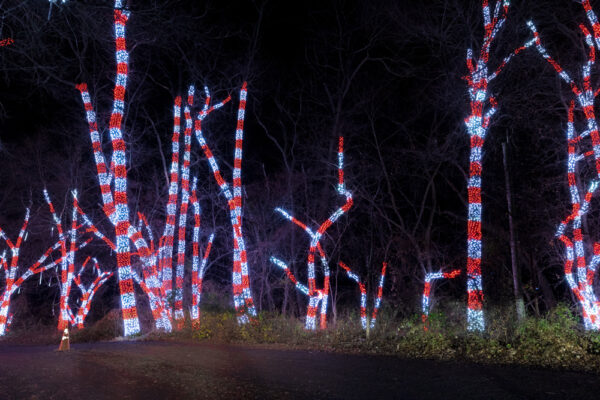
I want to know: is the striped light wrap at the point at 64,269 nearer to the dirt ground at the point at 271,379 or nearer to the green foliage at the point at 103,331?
the green foliage at the point at 103,331

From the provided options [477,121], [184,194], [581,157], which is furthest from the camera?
[184,194]

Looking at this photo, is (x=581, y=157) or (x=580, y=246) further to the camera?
(x=581, y=157)

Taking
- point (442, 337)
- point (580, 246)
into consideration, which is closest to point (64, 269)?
point (442, 337)

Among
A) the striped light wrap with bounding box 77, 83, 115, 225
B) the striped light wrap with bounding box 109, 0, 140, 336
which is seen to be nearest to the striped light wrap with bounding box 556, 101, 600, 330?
the striped light wrap with bounding box 109, 0, 140, 336

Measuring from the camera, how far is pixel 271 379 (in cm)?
770

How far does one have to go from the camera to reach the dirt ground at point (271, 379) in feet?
21.7

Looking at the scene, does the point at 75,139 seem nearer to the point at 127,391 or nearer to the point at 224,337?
the point at 224,337

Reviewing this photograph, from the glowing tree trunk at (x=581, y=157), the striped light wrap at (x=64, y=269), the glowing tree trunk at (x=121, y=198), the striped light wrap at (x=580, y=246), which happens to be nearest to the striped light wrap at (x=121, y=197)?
the glowing tree trunk at (x=121, y=198)

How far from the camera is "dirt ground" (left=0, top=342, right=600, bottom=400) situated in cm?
661

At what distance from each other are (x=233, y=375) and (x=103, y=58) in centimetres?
1477

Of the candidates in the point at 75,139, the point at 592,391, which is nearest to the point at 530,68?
the point at 592,391

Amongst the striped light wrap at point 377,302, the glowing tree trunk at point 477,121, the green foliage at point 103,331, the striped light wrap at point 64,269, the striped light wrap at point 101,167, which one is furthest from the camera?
the striped light wrap at point 64,269

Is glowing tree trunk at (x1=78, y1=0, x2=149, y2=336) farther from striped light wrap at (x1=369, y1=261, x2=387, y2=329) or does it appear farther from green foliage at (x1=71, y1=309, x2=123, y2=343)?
striped light wrap at (x1=369, y1=261, x2=387, y2=329)

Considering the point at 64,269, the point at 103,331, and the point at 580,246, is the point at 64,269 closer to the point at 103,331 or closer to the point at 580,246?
the point at 103,331
